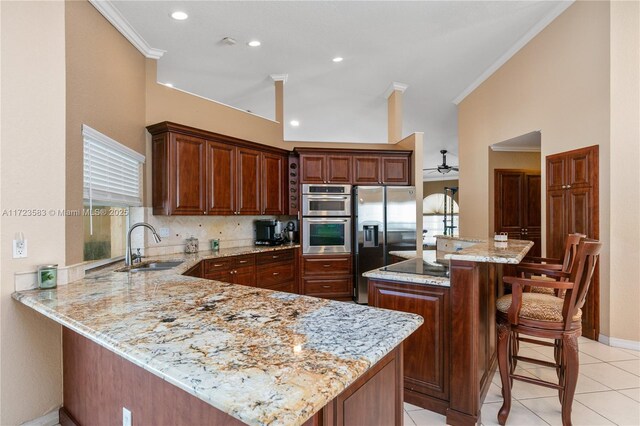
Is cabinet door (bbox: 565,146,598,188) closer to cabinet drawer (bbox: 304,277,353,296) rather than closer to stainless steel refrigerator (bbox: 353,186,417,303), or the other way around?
stainless steel refrigerator (bbox: 353,186,417,303)

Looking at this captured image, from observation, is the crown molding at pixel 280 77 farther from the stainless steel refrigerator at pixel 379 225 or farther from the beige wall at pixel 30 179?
the beige wall at pixel 30 179

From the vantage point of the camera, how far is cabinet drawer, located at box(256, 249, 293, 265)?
4.36 m

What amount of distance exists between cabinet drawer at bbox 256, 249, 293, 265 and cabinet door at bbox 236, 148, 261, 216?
1.94 ft

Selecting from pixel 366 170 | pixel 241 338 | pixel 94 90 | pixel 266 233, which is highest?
pixel 94 90

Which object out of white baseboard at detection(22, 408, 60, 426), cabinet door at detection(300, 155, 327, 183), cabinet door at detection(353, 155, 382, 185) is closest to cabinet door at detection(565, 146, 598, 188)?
cabinet door at detection(353, 155, 382, 185)

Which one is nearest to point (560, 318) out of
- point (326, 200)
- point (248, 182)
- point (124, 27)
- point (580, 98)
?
point (580, 98)

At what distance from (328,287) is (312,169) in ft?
5.79

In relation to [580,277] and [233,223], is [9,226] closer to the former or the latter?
[233,223]

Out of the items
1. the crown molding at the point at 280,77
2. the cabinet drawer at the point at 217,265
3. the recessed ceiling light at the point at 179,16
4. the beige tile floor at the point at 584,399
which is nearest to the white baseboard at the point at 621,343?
the beige tile floor at the point at 584,399

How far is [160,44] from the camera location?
4.00 meters

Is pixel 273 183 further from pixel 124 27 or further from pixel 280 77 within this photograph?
pixel 124 27

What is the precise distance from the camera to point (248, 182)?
451 centimetres

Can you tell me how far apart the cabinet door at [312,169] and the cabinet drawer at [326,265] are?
1156mm

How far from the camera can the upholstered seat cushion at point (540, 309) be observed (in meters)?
2.07
